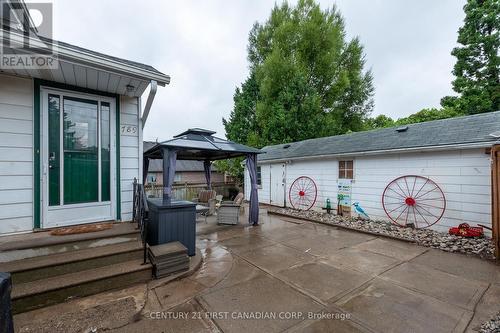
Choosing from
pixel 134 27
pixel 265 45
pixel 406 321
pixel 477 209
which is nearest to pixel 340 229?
pixel 477 209

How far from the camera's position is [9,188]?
9.85ft

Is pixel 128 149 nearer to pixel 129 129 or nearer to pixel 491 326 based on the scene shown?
pixel 129 129

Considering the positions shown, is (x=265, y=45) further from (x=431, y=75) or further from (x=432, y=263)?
(x=432, y=263)

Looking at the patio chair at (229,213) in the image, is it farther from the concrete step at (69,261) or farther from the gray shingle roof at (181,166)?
the gray shingle roof at (181,166)

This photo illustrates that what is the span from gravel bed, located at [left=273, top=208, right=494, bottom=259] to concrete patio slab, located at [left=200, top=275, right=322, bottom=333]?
3886mm

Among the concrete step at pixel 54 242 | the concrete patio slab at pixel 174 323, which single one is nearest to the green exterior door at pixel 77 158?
the concrete step at pixel 54 242

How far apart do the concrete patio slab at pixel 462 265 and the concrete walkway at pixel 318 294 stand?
0.05ft

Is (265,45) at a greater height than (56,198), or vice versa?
(265,45)

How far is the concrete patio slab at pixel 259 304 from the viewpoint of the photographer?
218 centimetres

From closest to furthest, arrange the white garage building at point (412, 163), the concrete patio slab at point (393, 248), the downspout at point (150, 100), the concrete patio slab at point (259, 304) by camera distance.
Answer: the concrete patio slab at point (259, 304)
the downspout at point (150, 100)
the concrete patio slab at point (393, 248)
the white garage building at point (412, 163)

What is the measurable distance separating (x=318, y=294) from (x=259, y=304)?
0.80 meters

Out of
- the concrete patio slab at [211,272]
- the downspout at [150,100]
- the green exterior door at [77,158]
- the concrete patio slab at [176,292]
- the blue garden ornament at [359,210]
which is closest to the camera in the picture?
the concrete patio slab at [176,292]

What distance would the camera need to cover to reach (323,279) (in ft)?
10.3

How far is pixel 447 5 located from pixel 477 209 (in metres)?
9.02
